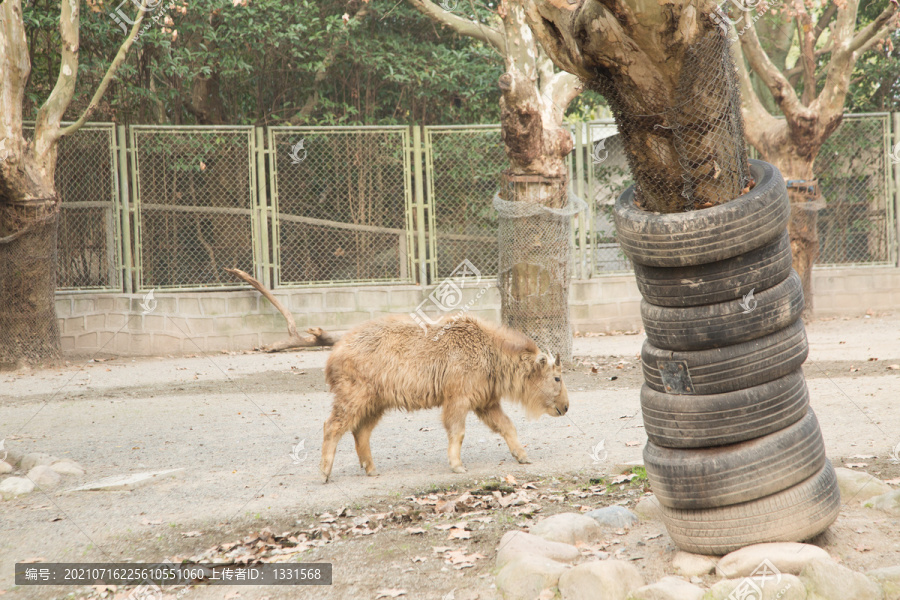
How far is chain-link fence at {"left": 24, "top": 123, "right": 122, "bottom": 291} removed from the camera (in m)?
12.4

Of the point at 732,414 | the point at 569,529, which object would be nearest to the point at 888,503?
the point at 732,414

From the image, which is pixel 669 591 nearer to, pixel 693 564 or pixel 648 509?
pixel 693 564

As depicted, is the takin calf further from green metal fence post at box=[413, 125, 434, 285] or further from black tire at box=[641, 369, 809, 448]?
green metal fence post at box=[413, 125, 434, 285]

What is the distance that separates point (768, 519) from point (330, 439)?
3196 mm

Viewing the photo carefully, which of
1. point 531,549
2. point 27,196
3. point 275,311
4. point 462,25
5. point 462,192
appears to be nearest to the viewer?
point 531,549

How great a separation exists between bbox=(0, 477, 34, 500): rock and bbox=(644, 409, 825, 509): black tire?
14.8ft

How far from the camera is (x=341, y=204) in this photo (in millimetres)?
13453

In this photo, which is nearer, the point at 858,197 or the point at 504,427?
the point at 504,427

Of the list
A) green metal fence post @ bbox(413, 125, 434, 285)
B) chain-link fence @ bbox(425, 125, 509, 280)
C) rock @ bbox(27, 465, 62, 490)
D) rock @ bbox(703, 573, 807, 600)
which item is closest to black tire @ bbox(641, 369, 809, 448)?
rock @ bbox(703, 573, 807, 600)

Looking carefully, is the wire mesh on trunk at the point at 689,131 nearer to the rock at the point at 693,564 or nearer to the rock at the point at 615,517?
the rock at the point at 693,564

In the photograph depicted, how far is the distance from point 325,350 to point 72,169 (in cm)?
490

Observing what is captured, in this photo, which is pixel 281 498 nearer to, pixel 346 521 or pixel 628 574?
pixel 346 521

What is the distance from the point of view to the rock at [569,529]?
409 centimetres

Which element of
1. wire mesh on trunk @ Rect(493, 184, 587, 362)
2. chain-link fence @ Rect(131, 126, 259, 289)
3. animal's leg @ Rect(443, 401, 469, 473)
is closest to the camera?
animal's leg @ Rect(443, 401, 469, 473)
